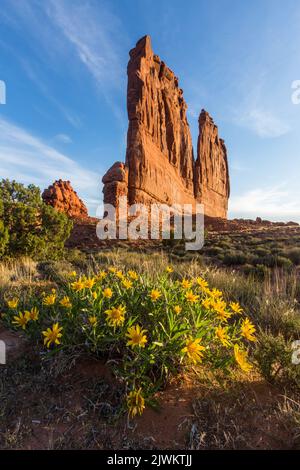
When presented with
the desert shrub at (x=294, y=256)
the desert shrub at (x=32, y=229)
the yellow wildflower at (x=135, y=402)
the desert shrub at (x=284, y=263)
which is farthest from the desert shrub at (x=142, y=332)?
the desert shrub at (x=294, y=256)

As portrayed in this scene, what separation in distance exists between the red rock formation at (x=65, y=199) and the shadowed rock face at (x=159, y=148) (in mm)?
6605

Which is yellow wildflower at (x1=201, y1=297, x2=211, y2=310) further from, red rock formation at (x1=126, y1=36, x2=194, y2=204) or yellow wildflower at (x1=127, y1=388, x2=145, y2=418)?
red rock formation at (x1=126, y1=36, x2=194, y2=204)

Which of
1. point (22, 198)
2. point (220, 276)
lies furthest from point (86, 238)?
point (220, 276)

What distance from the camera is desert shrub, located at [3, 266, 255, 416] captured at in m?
1.96

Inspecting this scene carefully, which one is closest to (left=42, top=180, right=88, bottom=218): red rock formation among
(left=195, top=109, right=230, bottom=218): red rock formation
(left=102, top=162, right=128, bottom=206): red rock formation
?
(left=102, top=162, right=128, bottom=206): red rock formation

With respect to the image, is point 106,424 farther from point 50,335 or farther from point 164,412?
point 50,335

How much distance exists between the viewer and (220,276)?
627cm

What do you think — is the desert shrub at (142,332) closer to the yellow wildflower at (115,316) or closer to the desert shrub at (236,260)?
the yellow wildflower at (115,316)

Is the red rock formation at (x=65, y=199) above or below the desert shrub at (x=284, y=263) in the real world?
above

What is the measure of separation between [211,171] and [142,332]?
65072 mm

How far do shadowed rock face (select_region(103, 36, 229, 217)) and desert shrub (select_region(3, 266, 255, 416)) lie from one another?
29.9m

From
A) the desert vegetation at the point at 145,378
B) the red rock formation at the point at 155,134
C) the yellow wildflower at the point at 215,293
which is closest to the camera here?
the desert vegetation at the point at 145,378

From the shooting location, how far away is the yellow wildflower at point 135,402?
1.77 metres
